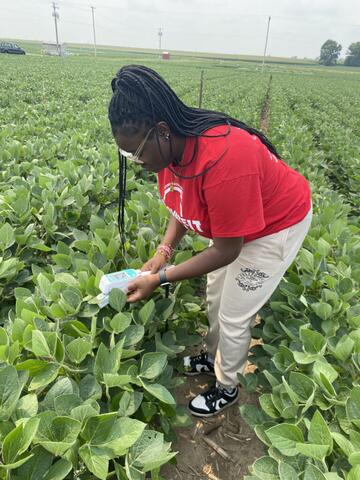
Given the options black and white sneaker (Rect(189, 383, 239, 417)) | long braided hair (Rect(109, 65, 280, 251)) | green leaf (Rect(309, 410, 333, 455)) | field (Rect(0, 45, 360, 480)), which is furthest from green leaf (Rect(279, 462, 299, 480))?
black and white sneaker (Rect(189, 383, 239, 417))

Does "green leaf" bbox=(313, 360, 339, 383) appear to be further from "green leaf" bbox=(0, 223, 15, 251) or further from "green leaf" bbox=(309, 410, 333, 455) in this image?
"green leaf" bbox=(0, 223, 15, 251)

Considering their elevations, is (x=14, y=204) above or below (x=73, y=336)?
above

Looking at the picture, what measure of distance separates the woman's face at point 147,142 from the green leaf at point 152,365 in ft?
2.72

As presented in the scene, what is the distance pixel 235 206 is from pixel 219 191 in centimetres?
9

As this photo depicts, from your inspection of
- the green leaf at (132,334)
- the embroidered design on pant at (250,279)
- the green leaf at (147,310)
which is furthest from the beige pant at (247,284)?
the green leaf at (132,334)

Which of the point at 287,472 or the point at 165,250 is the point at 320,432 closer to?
the point at 287,472

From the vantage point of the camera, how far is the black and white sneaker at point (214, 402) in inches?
101

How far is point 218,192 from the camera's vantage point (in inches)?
62.9

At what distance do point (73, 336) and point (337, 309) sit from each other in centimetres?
132

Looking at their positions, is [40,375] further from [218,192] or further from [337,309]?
[337,309]

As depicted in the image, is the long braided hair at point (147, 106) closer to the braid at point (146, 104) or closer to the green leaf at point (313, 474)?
the braid at point (146, 104)

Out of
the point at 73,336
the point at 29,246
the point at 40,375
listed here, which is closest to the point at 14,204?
the point at 29,246

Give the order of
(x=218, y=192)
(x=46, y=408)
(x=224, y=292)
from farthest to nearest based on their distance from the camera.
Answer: (x=224, y=292) → (x=218, y=192) → (x=46, y=408)

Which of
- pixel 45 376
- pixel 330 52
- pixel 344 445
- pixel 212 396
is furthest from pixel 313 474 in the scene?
pixel 330 52
